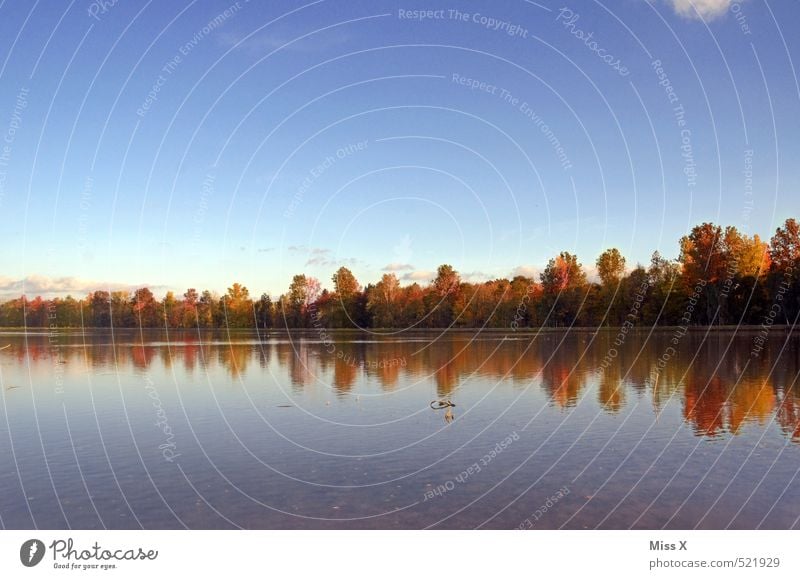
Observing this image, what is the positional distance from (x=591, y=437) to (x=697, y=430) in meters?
3.90

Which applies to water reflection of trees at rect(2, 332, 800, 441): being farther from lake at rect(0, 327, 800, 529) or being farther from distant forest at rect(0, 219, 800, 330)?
distant forest at rect(0, 219, 800, 330)

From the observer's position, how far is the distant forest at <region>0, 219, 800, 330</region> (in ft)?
318

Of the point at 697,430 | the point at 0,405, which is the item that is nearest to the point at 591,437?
the point at 697,430

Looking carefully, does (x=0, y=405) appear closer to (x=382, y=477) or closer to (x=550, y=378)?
(x=382, y=477)

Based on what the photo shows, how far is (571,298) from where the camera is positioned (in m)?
123
